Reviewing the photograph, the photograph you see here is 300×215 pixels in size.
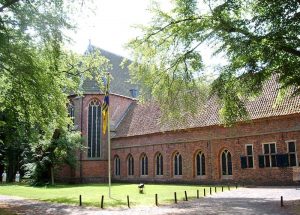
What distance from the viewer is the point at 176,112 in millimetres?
18594

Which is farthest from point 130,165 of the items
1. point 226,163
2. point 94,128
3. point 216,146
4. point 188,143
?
point 226,163

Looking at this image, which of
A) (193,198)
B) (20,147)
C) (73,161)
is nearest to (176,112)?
(193,198)

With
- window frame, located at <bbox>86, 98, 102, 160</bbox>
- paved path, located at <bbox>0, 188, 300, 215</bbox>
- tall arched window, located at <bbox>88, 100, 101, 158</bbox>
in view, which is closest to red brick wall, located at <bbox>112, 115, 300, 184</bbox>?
window frame, located at <bbox>86, 98, 102, 160</bbox>

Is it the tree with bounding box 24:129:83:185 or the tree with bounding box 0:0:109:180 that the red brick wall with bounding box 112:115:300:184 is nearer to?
the tree with bounding box 24:129:83:185

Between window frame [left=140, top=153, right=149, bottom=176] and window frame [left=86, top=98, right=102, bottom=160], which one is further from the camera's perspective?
window frame [left=86, top=98, right=102, bottom=160]

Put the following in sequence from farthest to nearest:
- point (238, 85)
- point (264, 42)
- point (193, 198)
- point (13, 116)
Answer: point (13, 116), point (193, 198), point (238, 85), point (264, 42)

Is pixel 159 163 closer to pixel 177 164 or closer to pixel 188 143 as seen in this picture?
pixel 177 164

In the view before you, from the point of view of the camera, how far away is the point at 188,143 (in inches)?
1194

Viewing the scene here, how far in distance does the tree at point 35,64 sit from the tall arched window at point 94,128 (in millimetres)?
15714

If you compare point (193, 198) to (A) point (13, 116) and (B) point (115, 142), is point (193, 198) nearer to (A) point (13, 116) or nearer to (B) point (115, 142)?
(A) point (13, 116)

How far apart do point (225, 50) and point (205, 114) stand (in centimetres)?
1547

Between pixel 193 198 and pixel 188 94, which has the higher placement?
pixel 188 94

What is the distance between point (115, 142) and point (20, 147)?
35.5 ft

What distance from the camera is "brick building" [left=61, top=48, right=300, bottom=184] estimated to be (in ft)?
80.0
